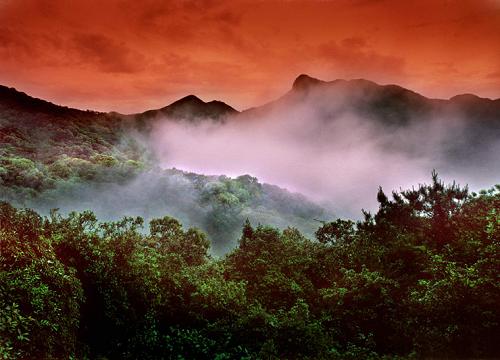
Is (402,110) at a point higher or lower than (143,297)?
higher

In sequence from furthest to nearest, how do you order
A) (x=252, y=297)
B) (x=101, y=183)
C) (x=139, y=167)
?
1. (x=139, y=167)
2. (x=101, y=183)
3. (x=252, y=297)

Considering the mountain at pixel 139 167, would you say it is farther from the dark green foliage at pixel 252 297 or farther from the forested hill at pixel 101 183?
the dark green foliage at pixel 252 297

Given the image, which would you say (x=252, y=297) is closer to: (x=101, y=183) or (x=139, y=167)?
(x=101, y=183)

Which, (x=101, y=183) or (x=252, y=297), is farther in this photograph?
(x=101, y=183)

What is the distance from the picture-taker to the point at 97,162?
141m

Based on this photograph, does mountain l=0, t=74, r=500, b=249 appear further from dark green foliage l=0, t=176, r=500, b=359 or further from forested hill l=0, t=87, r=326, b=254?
dark green foliage l=0, t=176, r=500, b=359

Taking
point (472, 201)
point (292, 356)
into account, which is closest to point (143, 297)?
point (292, 356)

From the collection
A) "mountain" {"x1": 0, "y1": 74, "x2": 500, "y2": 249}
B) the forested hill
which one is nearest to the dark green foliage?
the forested hill

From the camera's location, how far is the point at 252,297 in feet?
69.0

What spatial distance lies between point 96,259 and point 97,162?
133 m

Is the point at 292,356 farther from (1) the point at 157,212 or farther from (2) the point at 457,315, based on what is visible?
(1) the point at 157,212

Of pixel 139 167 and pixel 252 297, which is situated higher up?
pixel 139 167

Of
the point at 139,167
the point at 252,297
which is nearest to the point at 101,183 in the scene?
the point at 139,167

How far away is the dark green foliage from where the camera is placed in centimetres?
1222
